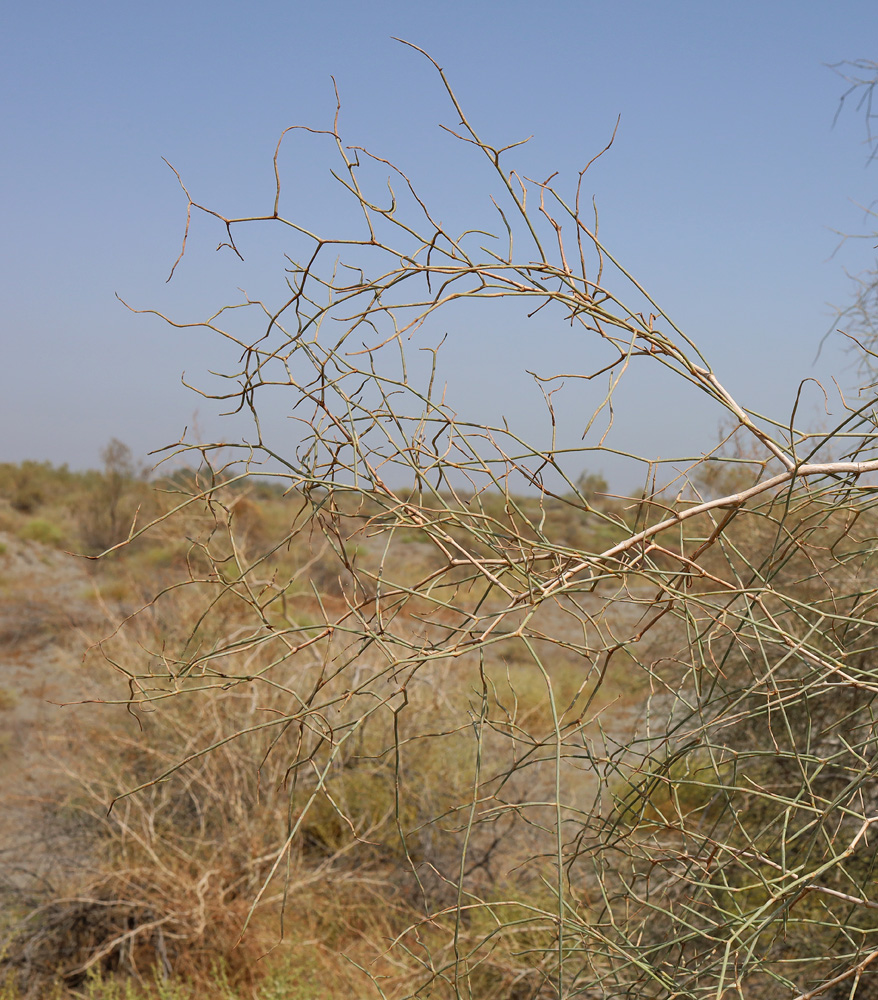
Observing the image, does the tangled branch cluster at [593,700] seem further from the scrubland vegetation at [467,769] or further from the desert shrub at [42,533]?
the desert shrub at [42,533]

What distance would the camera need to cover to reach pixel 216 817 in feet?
15.4

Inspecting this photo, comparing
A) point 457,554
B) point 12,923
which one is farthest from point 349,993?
point 457,554

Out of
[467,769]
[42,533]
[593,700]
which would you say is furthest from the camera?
[42,533]

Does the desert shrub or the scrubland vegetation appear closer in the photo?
the scrubland vegetation

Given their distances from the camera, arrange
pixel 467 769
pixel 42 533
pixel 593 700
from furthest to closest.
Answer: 1. pixel 42 533
2. pixel 467 769
3. pixel 593 700

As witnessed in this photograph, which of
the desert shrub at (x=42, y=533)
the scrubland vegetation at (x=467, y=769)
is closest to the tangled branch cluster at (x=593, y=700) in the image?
the scrubland vegetation at (x=467, y=769)

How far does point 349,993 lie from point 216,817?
123 cm

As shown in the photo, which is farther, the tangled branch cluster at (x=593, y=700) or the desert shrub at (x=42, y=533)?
the desert shrub at (x=42, y=533)

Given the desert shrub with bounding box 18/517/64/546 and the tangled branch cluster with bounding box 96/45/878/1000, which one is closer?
the tangled branch cluster with bounding box 96/45/878/1000

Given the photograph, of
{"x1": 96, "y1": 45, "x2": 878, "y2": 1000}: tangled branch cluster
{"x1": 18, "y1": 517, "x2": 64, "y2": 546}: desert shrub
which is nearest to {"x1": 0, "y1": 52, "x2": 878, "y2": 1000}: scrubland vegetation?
{"x1": 96, "y1": 45, "x2": 878, "y2": 1000}: tangled branch cluster

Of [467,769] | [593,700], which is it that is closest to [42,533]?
[467,769]

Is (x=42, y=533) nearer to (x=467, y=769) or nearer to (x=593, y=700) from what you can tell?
(x=467, y=769)

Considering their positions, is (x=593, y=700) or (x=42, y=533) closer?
(x=593, y=700)

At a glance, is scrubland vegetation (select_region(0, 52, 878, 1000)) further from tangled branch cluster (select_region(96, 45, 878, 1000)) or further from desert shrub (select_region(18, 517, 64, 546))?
desert shrub (select_region(18, 517, 64, 546))
